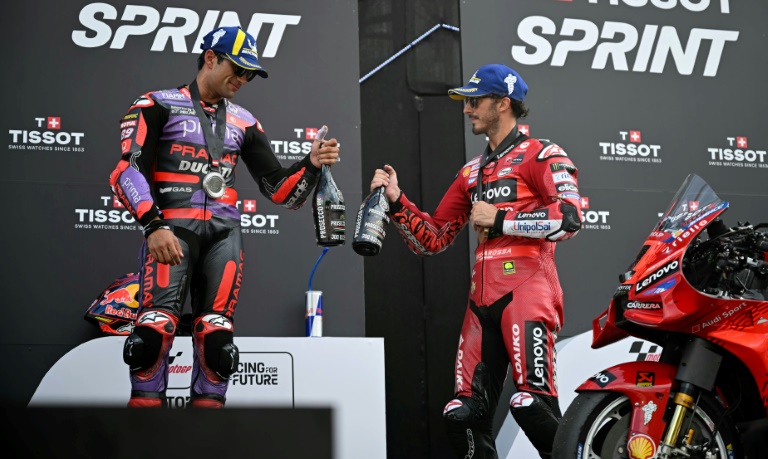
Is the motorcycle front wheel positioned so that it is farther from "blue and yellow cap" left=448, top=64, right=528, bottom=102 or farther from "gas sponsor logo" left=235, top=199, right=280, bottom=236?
"gas sponsor logo" left=235, top=199, right=280, bottom=236

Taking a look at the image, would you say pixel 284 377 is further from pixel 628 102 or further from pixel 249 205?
pixel 628 102

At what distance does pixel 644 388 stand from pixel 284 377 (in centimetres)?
199

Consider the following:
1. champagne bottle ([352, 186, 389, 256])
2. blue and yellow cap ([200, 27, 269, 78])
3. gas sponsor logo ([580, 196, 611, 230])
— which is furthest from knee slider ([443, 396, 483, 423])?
gas sponsor logo ([580, 196, 611, 230])

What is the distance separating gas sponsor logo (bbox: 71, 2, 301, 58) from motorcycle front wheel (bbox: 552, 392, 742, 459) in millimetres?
3115

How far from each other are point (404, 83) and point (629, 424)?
10.2 feet

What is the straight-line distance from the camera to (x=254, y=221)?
5359mm

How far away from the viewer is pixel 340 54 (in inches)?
220

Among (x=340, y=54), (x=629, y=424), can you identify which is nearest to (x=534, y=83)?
(x=340, y=54)

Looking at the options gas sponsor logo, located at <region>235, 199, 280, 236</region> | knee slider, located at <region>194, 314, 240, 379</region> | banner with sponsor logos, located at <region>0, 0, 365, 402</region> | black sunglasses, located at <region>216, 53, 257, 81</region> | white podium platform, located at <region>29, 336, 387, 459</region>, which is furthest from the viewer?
gas sponsor logo, located at <region>235, 199, 280, 236</region>

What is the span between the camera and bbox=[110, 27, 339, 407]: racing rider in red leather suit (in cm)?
354

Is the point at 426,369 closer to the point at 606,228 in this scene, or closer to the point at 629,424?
the point at 606,228

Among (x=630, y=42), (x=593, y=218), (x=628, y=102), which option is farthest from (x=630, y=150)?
(x=630, y=42)

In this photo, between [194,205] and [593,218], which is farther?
[593,218]

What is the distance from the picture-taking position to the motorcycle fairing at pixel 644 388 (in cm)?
307
